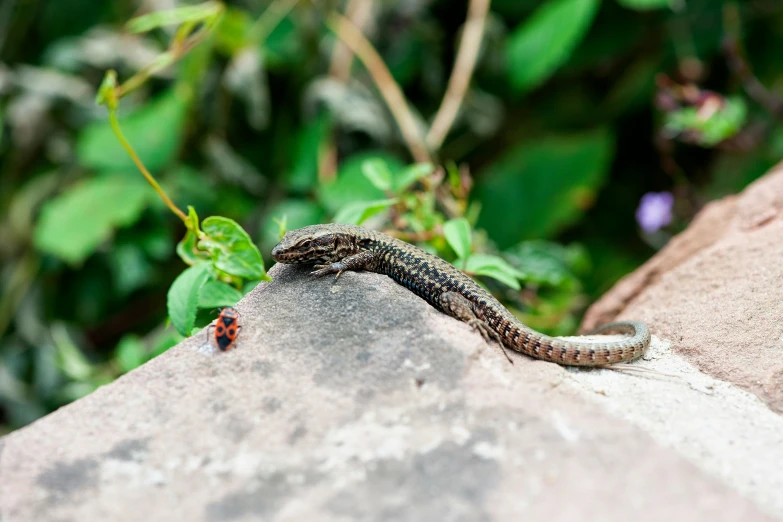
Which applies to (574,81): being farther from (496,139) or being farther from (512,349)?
(512,349)

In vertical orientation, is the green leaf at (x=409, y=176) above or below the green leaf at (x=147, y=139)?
below

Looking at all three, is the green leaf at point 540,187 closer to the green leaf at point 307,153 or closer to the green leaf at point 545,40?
the green leaf at point 545,40

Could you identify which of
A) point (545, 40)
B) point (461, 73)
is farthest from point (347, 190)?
point (545, 40)

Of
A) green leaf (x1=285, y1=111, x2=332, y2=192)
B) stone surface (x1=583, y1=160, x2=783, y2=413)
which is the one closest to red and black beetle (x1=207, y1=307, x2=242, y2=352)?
stone surface (x1=583, y1=160, x2=783, y2=413)

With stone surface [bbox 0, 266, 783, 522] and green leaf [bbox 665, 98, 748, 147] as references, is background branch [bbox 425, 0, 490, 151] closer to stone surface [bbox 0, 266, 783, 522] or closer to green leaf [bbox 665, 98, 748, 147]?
green leaf [bbox 665, 98, 748, 147]

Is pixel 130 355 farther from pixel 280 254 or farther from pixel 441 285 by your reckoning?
pixel 441 285

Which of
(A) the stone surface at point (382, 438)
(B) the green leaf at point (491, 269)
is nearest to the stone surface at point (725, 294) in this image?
(A) the stone surface at point (382, 438)
